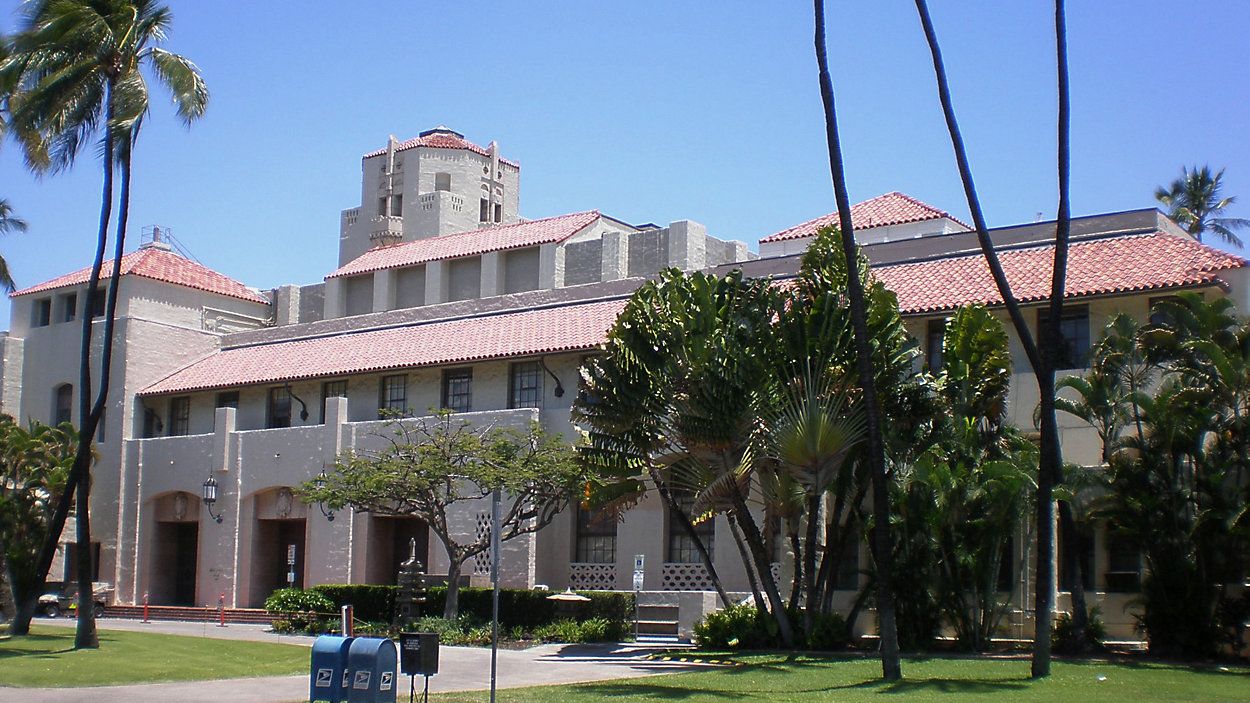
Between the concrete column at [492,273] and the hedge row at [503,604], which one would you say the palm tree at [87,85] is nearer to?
the hedge row at [503,604]

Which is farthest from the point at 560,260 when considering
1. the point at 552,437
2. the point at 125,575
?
the point at 125,575

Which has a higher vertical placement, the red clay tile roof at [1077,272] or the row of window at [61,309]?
the row of window at [61,309]

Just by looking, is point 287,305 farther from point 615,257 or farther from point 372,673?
point 372,673

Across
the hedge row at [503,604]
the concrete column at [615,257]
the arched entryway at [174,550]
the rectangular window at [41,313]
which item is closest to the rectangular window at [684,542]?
the hedge row at [503,604]

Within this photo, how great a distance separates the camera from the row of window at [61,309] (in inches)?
1893

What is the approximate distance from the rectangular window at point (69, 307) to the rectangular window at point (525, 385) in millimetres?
19237

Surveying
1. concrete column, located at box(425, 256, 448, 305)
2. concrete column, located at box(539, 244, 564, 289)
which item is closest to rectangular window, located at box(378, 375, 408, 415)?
concrete column, located at box(539, 244, 564, 289)

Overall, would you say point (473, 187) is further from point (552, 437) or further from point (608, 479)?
point (608, 479)

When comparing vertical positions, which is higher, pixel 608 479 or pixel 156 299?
pixel 156 299

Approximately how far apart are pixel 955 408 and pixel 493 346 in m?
16.2

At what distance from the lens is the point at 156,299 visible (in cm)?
4716

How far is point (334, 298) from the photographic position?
51906 millimetres

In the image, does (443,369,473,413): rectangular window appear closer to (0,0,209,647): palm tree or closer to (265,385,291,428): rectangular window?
(265,385,291,428): rectangular window

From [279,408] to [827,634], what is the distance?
77.2 ft
